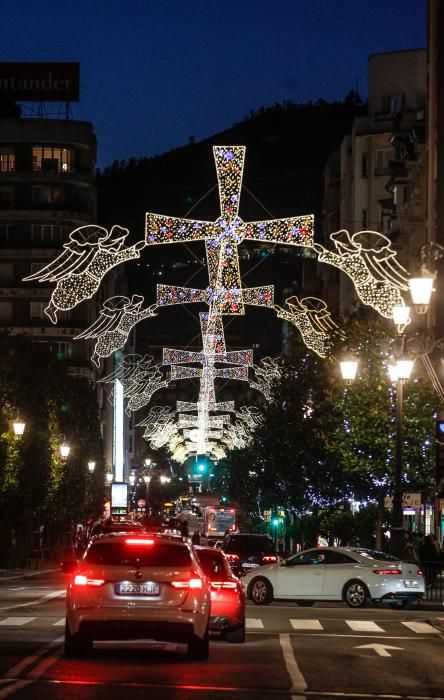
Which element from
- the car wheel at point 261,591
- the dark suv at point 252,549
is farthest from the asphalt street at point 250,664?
the dark suv at point 252,549

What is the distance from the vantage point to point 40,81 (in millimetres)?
105750

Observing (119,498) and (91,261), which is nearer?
(91,261)

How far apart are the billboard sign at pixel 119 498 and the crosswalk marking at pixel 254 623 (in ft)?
229

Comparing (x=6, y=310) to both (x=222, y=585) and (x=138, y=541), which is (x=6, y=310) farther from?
(x=138, y=541)

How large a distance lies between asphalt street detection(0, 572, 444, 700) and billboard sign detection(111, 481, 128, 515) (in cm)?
6982

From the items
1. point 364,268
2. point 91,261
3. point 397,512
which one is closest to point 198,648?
point 91,261

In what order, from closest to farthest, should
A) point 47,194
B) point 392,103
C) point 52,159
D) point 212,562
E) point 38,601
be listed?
point 212,562 → point 38,601 → point 392,103 → point 47,194 → point 52,159

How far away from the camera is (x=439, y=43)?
7175 centimetres

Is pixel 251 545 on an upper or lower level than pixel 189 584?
upper

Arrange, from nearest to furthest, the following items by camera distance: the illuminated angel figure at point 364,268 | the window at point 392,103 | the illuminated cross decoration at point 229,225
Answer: the illuminated cross decoration at point 229,225
the illuminated angel figure at point 364,268
the window at point 392,103

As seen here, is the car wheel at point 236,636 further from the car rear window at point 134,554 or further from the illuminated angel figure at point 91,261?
the illuminated angel figure at point 91,261

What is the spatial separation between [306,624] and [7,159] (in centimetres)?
8808

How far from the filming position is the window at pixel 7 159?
374 ft

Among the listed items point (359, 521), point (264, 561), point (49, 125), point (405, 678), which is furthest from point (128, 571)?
point (49, 125)
